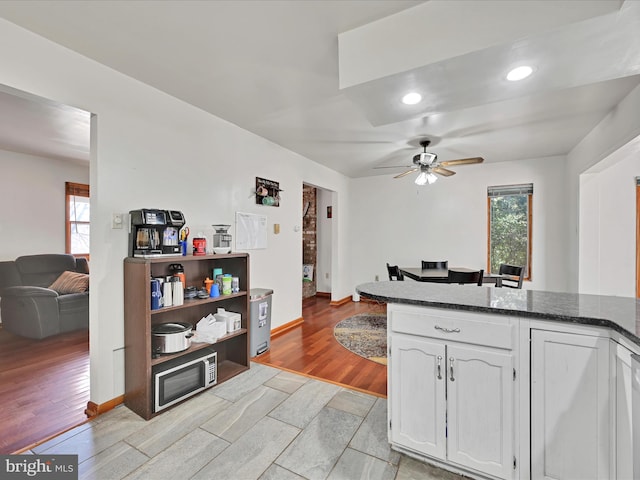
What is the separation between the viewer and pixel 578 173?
368cm

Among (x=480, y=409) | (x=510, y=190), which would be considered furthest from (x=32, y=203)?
(x=510, y=190)

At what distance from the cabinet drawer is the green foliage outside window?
393 cm

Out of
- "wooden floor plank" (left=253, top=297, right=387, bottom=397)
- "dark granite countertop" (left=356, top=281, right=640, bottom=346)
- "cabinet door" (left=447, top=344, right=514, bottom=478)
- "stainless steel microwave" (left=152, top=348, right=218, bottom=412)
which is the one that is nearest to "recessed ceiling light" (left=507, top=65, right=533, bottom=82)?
"dark granite countertop" (left=356, top=281, right=640, bottom=346)

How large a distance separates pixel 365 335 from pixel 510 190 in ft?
10.9

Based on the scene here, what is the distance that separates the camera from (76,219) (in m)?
4.93

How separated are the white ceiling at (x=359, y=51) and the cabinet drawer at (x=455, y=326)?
4.28ft

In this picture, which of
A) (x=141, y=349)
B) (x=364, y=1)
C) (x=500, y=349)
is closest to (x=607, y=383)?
(x=500, y=349)

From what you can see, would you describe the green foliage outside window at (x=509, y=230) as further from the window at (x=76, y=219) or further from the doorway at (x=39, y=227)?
the window at (x=76, y=219)

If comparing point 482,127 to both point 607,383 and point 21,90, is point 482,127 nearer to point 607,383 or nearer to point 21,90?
point 607,383

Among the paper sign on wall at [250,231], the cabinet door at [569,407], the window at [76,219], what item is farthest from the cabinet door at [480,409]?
the window at [76,219]

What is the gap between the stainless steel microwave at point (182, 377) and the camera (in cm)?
209

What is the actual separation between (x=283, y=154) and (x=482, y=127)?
2.43m

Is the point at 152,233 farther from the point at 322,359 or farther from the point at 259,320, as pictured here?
the point at 322,359

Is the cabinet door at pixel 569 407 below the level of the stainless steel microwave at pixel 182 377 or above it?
above
